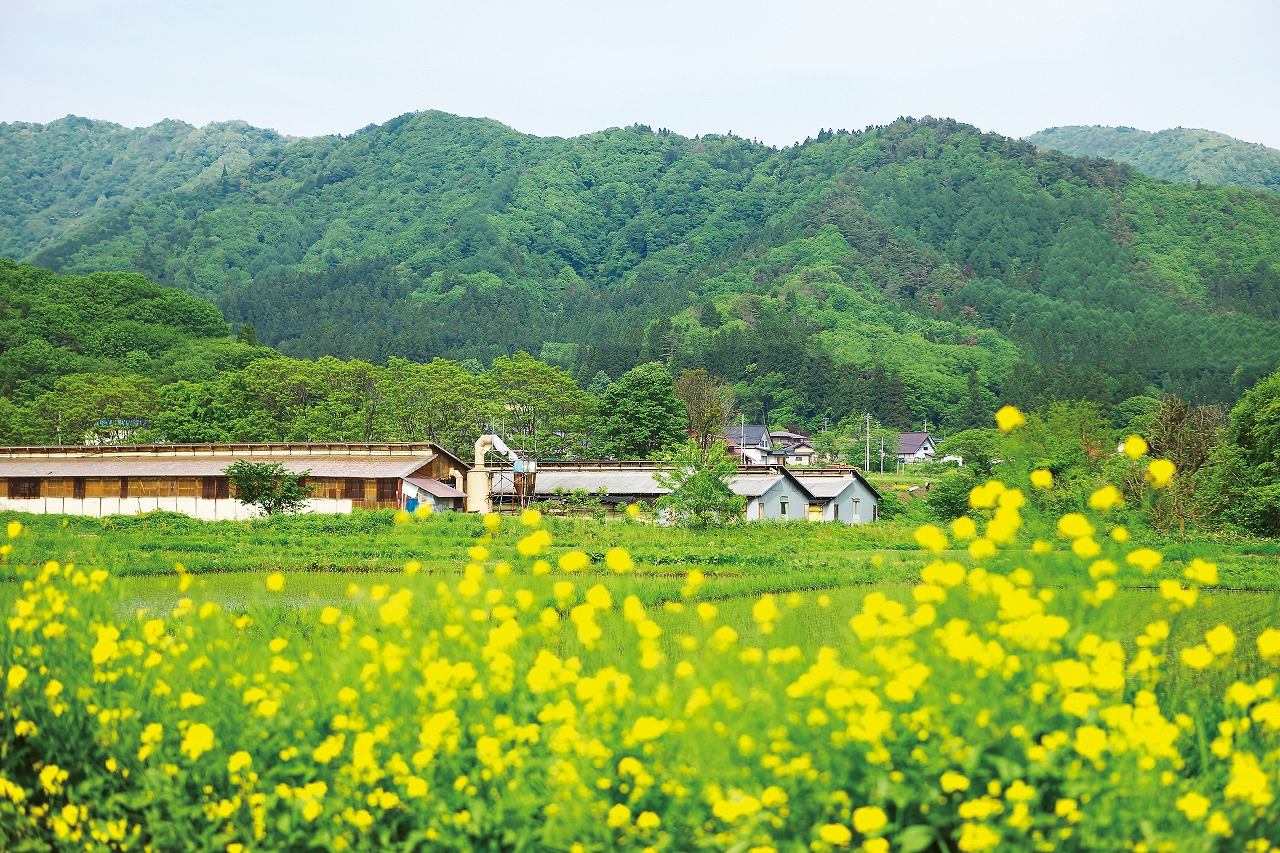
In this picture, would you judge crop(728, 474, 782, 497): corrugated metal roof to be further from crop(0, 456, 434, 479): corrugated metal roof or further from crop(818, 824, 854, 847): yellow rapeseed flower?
crop(818, 824, 854, 847): yellow rapeseed flower

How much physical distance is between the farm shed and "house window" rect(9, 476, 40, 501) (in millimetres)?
35

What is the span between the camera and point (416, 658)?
516cm

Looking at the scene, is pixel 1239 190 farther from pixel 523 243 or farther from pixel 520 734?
pixel 520 734

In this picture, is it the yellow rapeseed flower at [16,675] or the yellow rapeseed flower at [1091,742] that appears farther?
the yellow rapeseed flower at [16,675]

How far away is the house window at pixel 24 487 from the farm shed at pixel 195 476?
4 cm

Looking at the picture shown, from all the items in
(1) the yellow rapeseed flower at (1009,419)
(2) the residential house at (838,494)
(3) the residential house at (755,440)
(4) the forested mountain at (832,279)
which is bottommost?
(2) the residential house at (838,494)

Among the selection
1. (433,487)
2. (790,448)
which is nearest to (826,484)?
(433,487)

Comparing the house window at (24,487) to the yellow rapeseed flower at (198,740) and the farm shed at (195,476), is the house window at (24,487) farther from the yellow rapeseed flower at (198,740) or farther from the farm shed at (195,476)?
the yellow rapeseed flower at (198,740)

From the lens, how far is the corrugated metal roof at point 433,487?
115 feet

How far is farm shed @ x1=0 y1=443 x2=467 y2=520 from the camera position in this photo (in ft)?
115

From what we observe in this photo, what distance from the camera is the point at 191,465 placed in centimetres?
3641

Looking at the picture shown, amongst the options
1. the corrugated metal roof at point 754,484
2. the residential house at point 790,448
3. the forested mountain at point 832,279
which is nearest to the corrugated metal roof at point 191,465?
the corrugated metal roof at point 754,484

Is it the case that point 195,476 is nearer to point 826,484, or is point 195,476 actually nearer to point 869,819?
point 826,484

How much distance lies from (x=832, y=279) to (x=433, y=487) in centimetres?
10383
